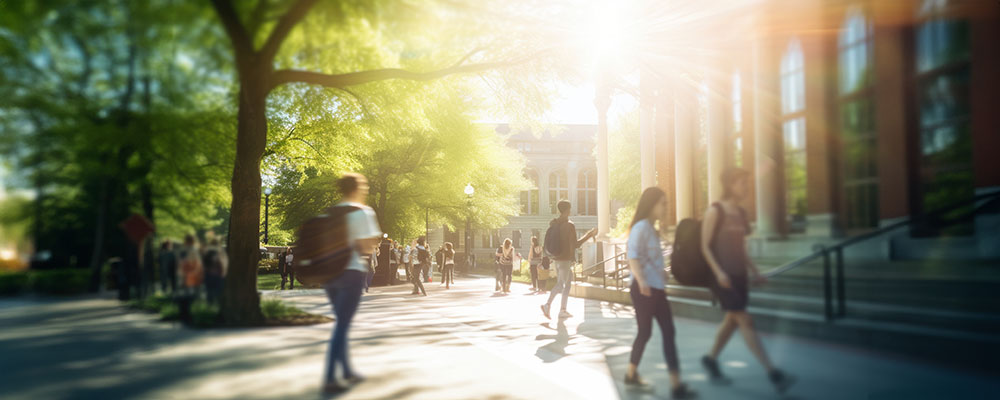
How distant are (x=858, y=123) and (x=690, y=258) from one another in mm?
1630

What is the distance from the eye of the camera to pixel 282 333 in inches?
175

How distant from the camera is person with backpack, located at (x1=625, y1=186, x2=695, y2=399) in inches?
172

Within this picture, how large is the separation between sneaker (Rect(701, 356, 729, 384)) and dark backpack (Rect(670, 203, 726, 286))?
42 centimetres

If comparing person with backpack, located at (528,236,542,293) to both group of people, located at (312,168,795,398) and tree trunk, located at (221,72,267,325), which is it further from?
tree trunk, located at (221,72,267,325)

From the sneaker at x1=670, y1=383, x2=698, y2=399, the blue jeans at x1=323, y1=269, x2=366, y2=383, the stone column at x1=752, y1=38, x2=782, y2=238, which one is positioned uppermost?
the stone column at x1=752, y1=38, x2=782, y2=238

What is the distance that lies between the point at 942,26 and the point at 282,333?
164 inches

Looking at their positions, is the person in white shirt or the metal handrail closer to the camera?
the metal handrail

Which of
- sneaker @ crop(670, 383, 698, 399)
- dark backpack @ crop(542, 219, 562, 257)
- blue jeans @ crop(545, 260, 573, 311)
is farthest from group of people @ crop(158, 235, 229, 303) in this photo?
blue jeans @ crop(545, 260, 573, 311)

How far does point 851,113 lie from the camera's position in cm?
235

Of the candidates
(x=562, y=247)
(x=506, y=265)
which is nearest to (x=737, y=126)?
(x=562, y=247)

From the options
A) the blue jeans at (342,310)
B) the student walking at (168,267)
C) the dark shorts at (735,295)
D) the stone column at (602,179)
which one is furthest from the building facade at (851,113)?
the stone column at (602,179)

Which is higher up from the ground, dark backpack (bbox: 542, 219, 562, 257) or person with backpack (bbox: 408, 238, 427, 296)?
dark backpack (bbox: 542, 219, 562, 257)

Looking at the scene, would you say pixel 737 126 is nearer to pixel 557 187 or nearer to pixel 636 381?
pixel 636 381

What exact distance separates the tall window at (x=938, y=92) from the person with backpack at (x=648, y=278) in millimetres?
1780
